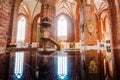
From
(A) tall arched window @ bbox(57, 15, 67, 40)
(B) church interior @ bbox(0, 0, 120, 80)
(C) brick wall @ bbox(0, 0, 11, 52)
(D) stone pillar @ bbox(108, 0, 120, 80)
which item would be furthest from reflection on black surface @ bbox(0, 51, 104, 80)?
(A) tall arched window @ bbox(57, 15, 67, 40)

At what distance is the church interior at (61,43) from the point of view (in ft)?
15.3

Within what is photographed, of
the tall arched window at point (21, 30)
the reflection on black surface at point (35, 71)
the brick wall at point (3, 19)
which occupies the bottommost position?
the reflection on black surface at point (35, 71)

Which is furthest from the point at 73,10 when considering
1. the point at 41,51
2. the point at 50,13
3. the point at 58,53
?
the point at 41,51

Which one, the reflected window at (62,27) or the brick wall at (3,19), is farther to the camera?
the reflected window at (62,27)

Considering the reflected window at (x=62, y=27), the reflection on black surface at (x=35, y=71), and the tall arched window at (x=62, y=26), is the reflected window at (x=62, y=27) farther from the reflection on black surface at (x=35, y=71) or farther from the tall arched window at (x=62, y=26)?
the reflection on black surface at (x=35, y=71)

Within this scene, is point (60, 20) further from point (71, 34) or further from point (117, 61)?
point (117, 61)

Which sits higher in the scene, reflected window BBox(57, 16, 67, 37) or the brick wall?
reflected window BBox(57, 16, 67, 37)

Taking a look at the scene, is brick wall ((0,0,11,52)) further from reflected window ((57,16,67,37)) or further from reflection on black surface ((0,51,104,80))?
reflected window ((57,16,67,37))

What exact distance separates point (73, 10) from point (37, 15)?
4.45 metres

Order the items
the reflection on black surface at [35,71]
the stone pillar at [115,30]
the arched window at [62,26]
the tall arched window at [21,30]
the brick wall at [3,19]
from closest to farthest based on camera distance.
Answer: the brick wall at [3,19] → the reflection on black surface at [35,71] → the stone pillar at [115,30] → the tall arched window at [21,30] → the arched window at [62,26]

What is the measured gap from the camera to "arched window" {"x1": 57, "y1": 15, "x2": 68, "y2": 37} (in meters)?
15.4

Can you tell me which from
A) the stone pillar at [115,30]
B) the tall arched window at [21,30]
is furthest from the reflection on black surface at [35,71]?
the tall arched window at [21,30]

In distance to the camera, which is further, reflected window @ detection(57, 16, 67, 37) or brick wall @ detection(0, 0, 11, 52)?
reflected window @ detection(57, 16, 67, 37)

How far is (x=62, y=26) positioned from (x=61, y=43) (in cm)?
535
